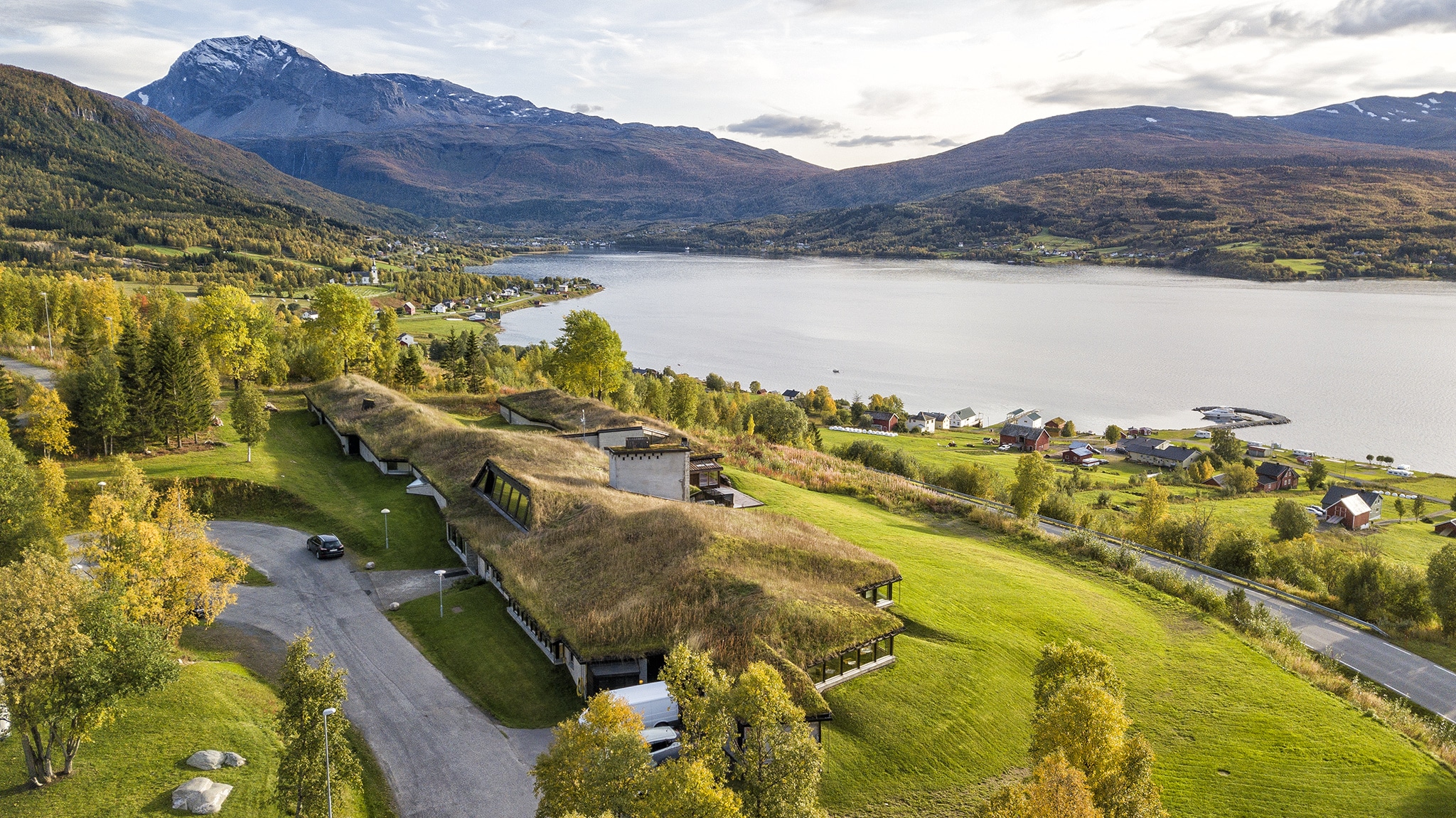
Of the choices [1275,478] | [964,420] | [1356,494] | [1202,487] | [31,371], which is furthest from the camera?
[964,420]

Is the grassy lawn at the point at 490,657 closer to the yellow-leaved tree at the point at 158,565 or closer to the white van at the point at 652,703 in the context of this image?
the white van at the point at 652,703

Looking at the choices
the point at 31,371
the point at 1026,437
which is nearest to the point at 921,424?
the point at 1026,437

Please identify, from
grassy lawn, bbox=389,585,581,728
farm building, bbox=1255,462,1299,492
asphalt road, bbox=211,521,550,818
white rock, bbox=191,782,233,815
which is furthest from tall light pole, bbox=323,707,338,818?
farm building, bbox=1255,462,1299,492

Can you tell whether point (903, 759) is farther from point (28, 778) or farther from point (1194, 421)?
point (1194, 421)

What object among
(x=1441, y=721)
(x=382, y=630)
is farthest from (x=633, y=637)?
(x=1441, y=721)

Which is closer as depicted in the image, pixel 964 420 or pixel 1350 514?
pixel 1350 514

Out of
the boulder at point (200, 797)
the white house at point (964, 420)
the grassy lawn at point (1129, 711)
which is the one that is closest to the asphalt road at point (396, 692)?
the boulder at point (200, 797)

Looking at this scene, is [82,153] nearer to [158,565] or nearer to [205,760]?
[158,565]
